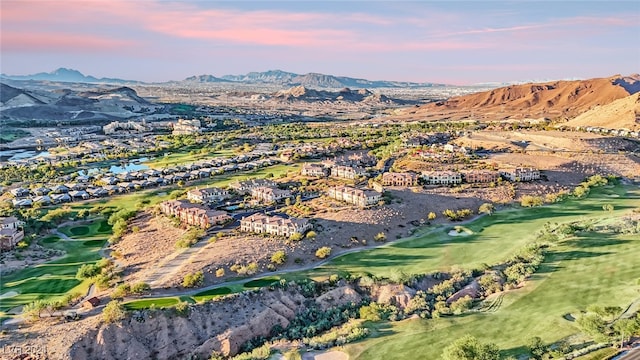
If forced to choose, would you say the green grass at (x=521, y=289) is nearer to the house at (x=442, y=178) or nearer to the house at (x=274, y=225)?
the house at (x=274, y=225)

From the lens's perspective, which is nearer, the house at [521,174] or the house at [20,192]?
the house at [521,174]

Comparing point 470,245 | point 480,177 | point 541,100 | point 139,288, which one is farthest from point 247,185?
point 541,100

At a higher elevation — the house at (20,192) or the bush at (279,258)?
the bush at (279,258)

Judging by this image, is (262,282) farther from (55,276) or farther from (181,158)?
(181,158)

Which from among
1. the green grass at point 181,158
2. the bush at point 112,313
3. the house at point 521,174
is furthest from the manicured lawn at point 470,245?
the green grass at point 181,158

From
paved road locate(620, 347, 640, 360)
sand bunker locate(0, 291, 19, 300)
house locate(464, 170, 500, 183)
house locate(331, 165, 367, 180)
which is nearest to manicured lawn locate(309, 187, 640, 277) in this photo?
house locate(464, 170, 500, 183)

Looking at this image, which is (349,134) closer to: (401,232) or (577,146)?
(577,146)

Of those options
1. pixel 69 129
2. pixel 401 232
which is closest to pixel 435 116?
pixel 69 129
